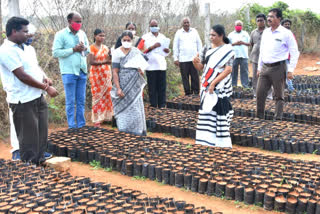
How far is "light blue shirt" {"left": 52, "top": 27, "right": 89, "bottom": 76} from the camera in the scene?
5.61 metres

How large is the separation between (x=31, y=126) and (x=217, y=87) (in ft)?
8.25

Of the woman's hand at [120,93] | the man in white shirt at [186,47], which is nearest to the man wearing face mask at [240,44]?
the man in white shirt at [186,47]

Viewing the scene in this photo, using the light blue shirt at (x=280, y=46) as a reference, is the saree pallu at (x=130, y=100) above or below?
below

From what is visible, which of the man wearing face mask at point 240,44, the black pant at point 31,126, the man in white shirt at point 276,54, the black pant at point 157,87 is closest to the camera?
the black pant at point 31,126

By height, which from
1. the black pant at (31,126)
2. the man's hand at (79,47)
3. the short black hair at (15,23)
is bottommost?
the black pant at (31,126)

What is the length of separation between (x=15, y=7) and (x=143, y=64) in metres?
2.79

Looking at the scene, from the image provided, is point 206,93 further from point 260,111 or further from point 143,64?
point 260,111

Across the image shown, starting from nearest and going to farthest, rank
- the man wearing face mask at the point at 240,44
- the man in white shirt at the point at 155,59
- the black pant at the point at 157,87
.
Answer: the man in white shirt at the point at 155,59 < the black pant at the point at 157,87 < the man wearing face mask at the point at 240,44

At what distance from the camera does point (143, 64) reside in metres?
5.59

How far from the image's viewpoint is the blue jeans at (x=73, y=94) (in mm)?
5742

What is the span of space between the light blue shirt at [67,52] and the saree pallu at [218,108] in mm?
2171

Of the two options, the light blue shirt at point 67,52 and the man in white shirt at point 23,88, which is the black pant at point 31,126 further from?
the light blue shirt at point 67,52

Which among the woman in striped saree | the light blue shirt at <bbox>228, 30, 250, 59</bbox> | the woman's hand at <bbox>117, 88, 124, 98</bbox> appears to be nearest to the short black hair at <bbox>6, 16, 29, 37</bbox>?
the woman's hand at <bbox>117, 88, 124, 98</bbox>

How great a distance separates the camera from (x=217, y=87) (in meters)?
4.88
